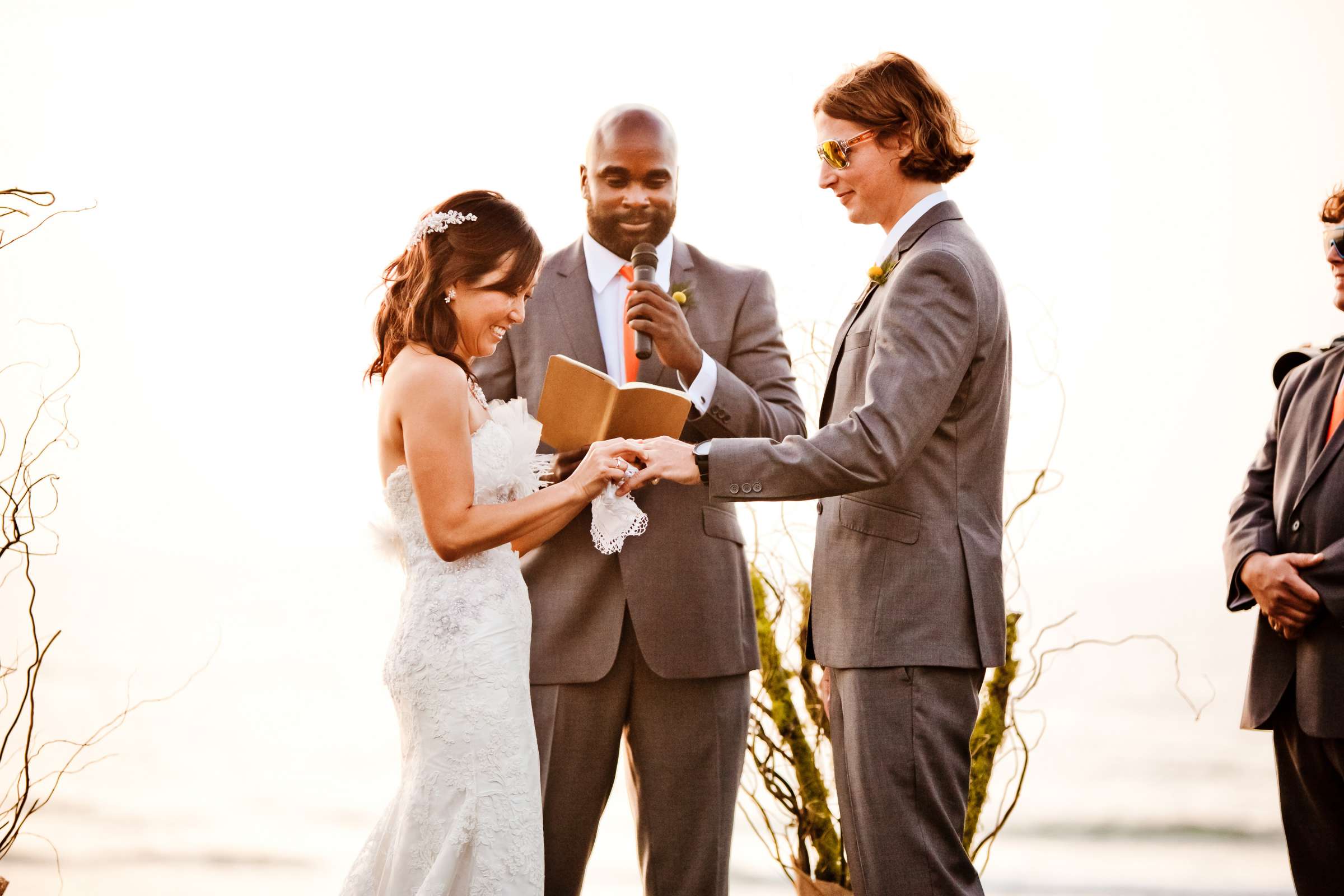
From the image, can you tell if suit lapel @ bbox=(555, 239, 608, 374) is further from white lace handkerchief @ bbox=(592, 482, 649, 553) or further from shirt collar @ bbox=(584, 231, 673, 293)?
white lace handkerchief @ bbox=(592, 482, 649, 553)

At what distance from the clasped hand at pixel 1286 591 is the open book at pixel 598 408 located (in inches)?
46.9

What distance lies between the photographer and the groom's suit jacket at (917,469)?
1.78m

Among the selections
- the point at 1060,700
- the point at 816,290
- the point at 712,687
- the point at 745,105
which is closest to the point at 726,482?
the point at 712,687

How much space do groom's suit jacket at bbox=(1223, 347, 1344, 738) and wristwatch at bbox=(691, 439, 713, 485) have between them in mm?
1191

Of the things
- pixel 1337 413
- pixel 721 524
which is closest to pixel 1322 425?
pixel 1337 413

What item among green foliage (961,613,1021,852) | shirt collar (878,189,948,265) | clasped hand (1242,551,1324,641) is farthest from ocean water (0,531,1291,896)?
shirt collar (878,189,948,265)

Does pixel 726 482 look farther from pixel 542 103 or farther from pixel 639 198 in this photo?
pixel 542 103

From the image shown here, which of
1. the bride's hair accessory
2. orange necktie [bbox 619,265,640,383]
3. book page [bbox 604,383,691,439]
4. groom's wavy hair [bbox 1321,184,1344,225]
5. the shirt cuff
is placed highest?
groom's wavy hair [bbox 1321,184,1344,225]

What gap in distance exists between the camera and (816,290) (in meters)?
3.41

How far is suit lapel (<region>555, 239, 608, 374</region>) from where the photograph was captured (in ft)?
7.43

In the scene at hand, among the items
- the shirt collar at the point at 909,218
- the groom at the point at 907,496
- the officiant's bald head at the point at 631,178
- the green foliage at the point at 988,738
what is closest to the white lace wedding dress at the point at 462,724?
the groom at the point at 907,496

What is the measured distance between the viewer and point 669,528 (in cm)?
220

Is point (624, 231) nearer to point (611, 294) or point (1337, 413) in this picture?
point (611, 294)

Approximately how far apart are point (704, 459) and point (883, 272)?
1.43ft
